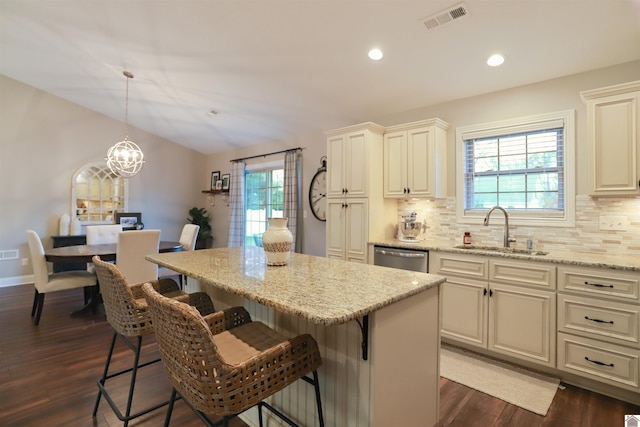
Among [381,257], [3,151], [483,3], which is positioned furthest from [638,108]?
[3,151]

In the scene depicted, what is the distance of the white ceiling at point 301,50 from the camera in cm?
237

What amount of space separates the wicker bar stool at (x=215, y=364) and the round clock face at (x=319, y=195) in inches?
134

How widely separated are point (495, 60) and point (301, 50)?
174cm

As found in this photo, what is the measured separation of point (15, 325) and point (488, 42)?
17.4 ft

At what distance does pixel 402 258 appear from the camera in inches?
123

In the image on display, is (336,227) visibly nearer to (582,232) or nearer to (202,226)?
(582,232)

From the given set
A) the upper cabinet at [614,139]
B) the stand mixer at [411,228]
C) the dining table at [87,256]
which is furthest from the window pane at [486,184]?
the dining table at [87,256]

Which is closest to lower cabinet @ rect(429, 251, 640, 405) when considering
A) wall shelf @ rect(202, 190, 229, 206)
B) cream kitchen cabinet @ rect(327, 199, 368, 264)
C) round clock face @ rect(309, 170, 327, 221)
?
cream kitchen cabinet @ rect(327, 199, 368, 264)

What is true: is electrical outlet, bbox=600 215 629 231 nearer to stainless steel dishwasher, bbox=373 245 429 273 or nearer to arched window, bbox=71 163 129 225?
stainless steel dishwasher, bbox=373 245 429 273

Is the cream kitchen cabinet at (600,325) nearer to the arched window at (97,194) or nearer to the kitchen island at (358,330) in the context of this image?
the kitchen island at (358,330)

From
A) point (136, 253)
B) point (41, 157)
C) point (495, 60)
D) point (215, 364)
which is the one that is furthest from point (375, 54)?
point (41, 157)

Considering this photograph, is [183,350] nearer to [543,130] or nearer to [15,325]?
[543,130]

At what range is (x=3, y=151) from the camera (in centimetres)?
492

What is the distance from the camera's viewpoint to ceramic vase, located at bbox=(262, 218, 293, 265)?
1.86m
